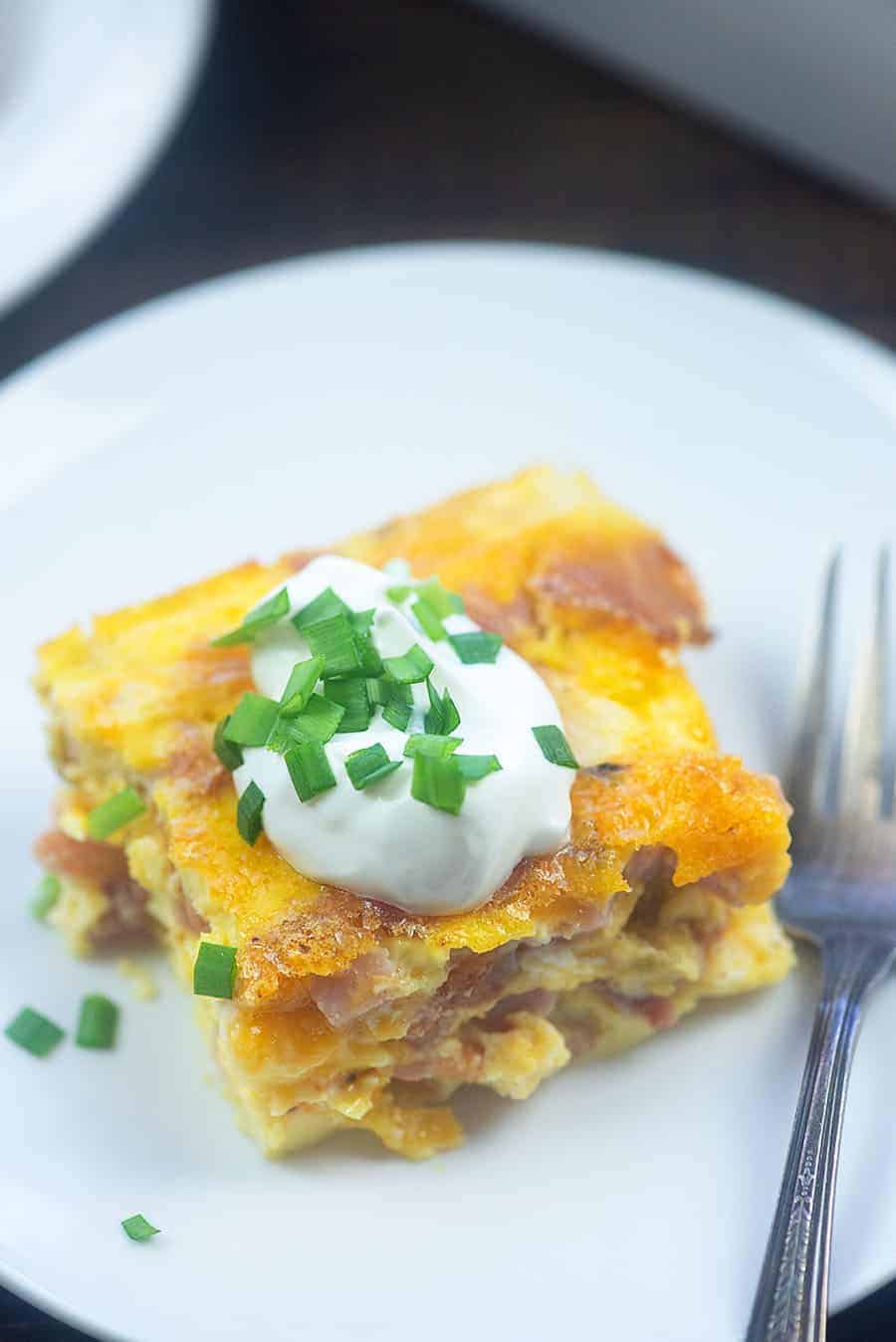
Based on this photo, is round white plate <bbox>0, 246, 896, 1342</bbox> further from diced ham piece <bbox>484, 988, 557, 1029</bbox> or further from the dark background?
the dark background

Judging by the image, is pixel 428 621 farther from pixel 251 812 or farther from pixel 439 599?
pixel 251 812

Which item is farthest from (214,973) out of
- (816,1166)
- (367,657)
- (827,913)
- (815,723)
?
(815,723)

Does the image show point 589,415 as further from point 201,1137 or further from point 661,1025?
point 201,1137

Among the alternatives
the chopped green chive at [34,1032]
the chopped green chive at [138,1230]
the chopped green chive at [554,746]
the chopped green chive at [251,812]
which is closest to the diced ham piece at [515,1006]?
the chopped green chive at [554,746]

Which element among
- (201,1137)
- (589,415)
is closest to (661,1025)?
(201,1137)

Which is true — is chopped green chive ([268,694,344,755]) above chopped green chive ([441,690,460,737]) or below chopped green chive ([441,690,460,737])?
above

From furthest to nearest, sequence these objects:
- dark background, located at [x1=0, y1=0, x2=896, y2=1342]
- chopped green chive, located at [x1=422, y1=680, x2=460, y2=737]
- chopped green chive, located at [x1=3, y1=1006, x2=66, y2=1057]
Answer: dark background, located at [x1=0, y1=0, x2=896, y2=1342] → chopped green chive, located at [x1=3, y1=1006, x2=66, y2=1057] → chopped green chive, located at [x1=422, y1=680, x2=460, y2=737]

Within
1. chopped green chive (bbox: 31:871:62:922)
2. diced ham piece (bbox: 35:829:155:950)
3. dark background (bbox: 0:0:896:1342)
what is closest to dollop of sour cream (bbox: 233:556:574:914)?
diced ham piece (bbox: 35:829:155:950)

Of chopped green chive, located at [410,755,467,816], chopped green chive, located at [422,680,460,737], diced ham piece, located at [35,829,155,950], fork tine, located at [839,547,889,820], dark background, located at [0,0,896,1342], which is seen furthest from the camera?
dark background, located at [0,0,896,1342]
